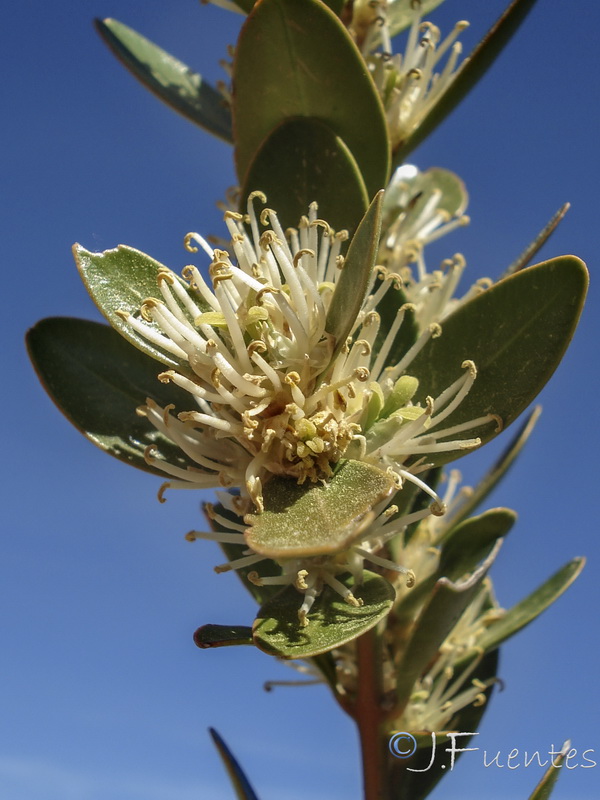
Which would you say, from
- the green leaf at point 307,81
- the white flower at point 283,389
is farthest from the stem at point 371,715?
the green leaf at point 307,81

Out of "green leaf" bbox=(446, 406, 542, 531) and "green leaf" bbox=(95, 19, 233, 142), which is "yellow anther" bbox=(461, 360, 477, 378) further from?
"green leaf" bbox=(95, 19, 233, 142)

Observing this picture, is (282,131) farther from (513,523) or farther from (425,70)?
(513,523)

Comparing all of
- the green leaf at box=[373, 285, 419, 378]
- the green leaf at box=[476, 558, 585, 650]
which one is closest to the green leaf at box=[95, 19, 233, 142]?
the green leaf at box=[373, 285, 419, 378]

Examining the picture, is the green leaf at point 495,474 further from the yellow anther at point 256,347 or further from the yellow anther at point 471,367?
the yellow anther at point 256,347

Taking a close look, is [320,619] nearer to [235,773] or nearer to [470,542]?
[470,542]

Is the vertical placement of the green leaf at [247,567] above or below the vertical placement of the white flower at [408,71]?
below

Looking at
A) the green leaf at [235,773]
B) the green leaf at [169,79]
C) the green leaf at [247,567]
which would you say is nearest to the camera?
the green leaf at [247,567]

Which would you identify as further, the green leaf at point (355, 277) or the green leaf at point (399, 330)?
the green leaf at point (399, 330)

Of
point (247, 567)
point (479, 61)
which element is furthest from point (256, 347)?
point (479, 61)
